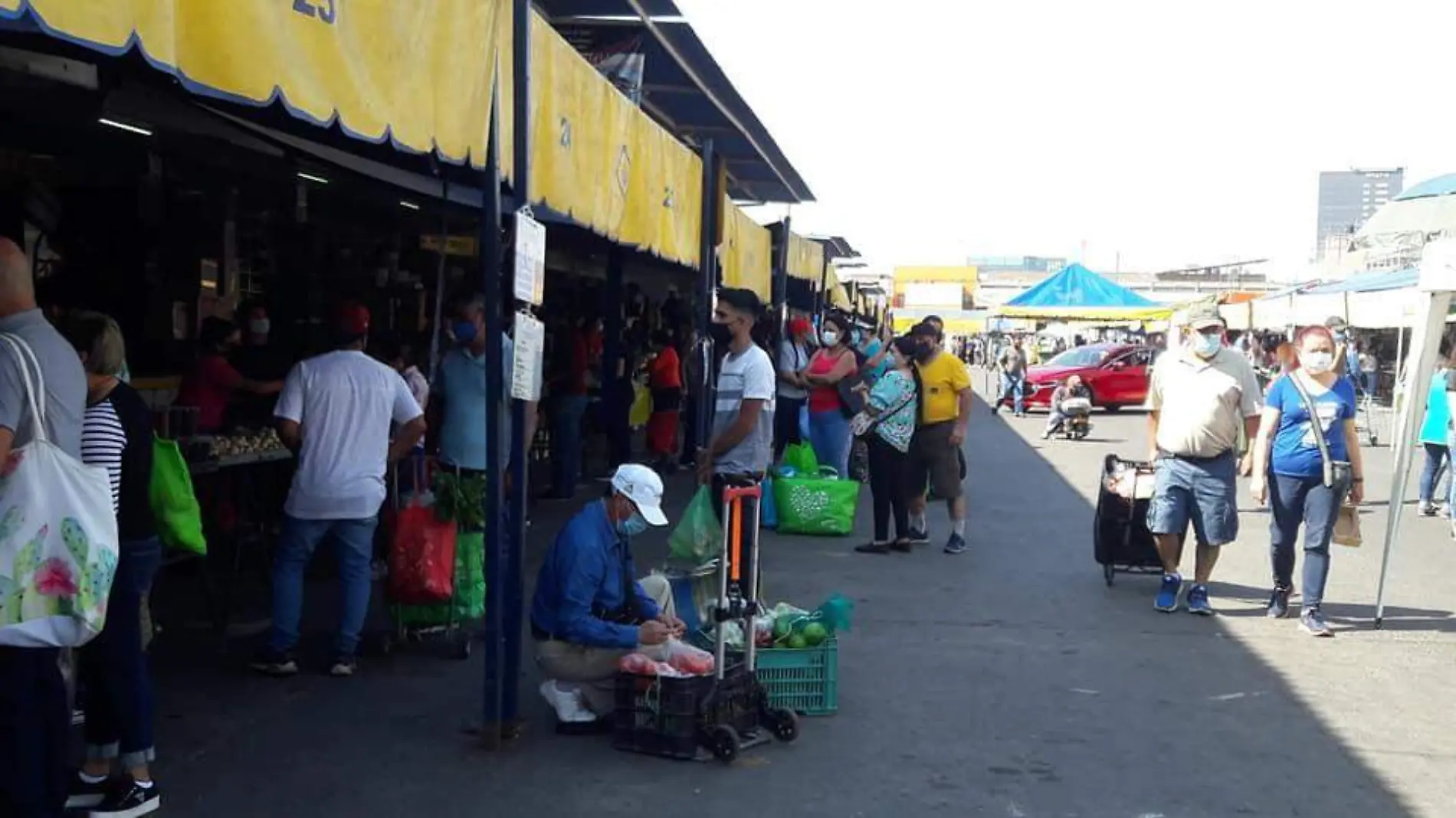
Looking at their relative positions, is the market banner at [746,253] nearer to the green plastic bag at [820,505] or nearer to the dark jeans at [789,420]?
the dark jeans at [789,420]

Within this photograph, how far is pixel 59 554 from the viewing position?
13.1 ft

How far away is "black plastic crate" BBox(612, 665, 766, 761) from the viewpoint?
5.73 metres

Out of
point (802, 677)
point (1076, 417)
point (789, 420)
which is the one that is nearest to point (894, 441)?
point (789, 420)

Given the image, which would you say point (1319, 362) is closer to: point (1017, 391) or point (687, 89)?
point (687, 89)

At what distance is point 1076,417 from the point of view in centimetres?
2350

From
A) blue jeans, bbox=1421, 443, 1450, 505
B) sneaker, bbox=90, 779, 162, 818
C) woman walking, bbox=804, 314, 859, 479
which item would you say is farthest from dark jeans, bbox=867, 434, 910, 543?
sneaker, bbox=90, 779, 162, 818

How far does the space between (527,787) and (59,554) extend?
2.06m

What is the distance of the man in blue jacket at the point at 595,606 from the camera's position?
19.0 ft

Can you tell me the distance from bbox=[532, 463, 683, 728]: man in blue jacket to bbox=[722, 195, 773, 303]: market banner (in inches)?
208

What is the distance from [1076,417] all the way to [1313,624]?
15.2 m

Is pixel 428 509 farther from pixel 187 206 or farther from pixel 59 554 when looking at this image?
pixel 187 206

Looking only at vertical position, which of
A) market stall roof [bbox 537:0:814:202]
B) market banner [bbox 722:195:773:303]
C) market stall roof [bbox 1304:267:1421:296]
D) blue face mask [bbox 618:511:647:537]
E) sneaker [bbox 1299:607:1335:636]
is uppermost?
market stall roof [bbox 537:0:814:202]

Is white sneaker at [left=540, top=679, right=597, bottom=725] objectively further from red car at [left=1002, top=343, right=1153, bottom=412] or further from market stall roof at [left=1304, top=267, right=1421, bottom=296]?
red car at [left=1002, top=343, right=1153, bottom=412]

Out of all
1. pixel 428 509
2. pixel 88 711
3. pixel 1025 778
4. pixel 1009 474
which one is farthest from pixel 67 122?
pixel 1009 474
